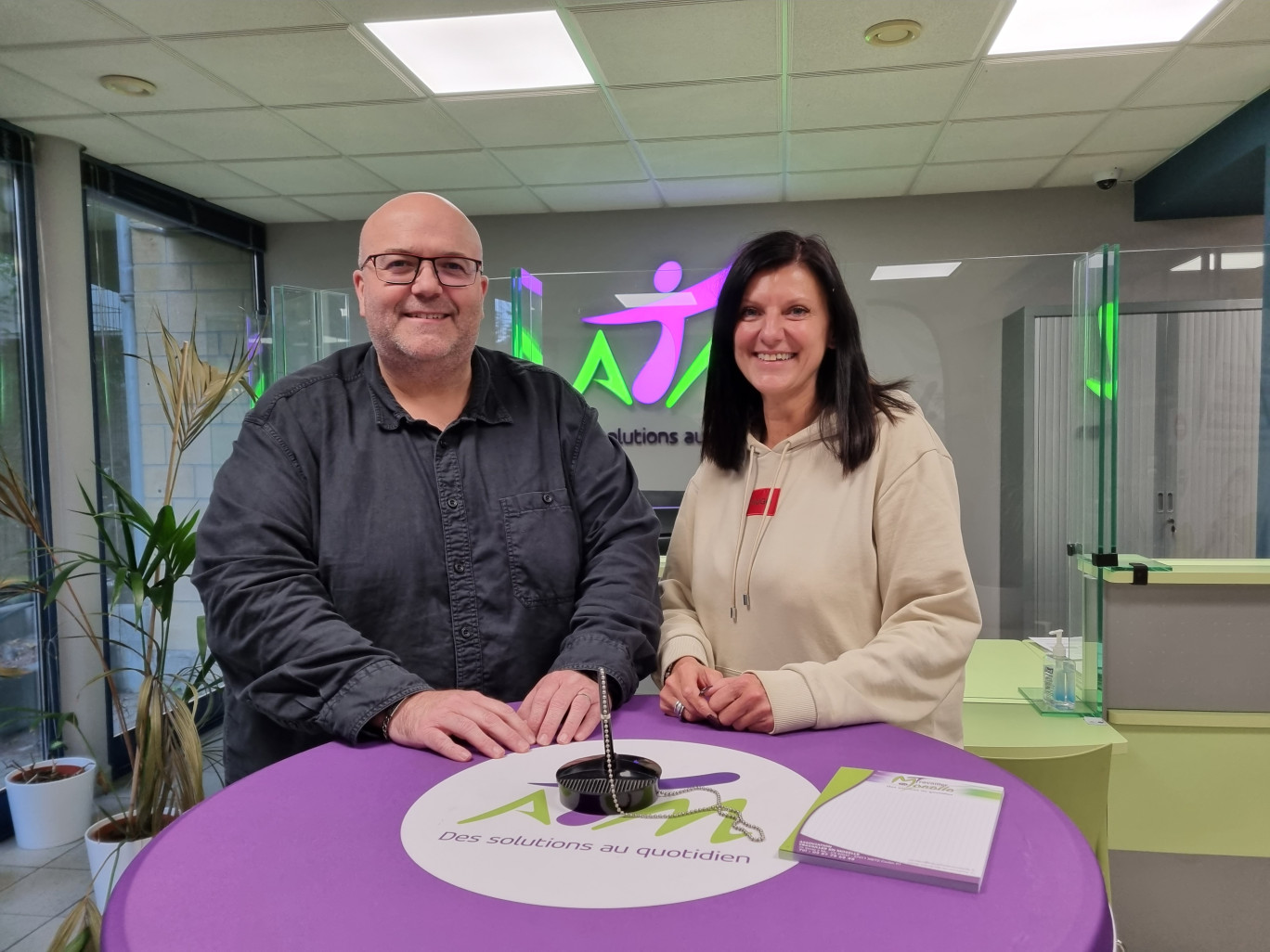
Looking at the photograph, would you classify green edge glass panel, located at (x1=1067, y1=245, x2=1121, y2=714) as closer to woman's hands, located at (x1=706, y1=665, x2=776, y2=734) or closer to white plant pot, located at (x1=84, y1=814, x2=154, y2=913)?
woman's hands, located at (x1=706, y1=665, x2=776, y2=734)

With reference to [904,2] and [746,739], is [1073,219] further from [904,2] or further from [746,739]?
[746,739]

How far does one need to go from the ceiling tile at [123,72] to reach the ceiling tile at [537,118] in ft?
2.99

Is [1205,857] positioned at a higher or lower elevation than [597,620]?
lower

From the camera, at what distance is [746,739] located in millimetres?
1180

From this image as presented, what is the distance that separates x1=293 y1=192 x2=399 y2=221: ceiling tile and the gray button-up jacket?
12.9 feet

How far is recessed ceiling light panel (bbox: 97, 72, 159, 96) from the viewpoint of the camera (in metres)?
3.36

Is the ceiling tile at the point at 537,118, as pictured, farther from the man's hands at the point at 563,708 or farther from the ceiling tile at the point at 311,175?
the man's hands at the point at 563,708

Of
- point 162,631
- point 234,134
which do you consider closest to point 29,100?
point 234,134

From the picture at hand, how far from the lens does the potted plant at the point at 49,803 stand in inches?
138

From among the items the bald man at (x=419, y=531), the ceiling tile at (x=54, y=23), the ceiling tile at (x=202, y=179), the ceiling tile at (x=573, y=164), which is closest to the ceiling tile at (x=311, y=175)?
the ceiling tile at (x=202, y=179)

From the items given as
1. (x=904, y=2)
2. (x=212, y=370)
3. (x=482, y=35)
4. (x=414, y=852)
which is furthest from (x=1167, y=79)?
(x=414, y=852)

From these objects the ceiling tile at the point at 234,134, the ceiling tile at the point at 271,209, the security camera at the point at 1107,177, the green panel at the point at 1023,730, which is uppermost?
the ceiling tile at the point at 271,209

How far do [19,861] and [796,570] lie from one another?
11.7ft

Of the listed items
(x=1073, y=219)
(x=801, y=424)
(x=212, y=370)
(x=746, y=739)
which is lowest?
(x=746, y=739)
